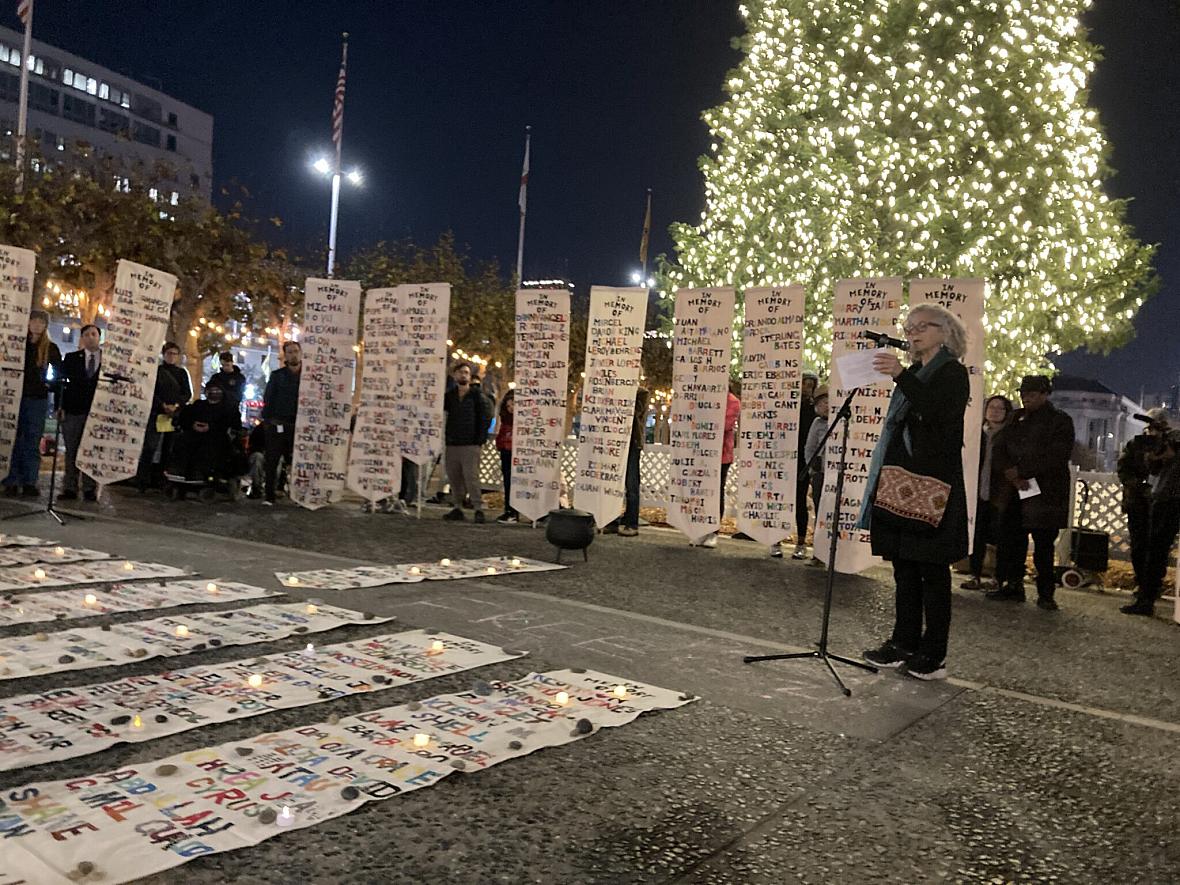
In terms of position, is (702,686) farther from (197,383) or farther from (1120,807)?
(197,383)

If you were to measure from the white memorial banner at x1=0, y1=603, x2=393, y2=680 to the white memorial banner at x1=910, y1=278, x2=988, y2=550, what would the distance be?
5.05 metres

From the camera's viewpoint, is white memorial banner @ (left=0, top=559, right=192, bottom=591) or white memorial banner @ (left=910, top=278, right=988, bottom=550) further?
white memorial banner @ (left=910, top=278, right=988, bottom=550)

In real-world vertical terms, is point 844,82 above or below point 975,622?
above

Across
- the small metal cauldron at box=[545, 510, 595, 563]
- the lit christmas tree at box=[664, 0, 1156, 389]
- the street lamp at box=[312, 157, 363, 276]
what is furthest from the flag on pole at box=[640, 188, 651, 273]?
the small metal cauldron at box=[545, 510, 595, 563]

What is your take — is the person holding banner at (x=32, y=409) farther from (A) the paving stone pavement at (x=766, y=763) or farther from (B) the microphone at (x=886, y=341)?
(B) the microphone at (x=886, y=341)

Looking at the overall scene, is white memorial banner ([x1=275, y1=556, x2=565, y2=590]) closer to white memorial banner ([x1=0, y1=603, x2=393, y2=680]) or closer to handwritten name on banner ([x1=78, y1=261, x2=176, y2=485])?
white memorial banner ([x1=0, y1=603, x2=393, y2=680])

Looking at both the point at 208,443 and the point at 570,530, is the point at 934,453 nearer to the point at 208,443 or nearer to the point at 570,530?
the point at 570,530

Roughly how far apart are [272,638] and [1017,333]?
45.9 feet

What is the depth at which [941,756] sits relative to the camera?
4.31 meters

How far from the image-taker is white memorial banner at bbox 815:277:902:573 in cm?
888

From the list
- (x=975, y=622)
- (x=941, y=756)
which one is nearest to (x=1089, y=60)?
(x=975, y=622)

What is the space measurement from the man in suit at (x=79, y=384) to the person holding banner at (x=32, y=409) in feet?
2.41

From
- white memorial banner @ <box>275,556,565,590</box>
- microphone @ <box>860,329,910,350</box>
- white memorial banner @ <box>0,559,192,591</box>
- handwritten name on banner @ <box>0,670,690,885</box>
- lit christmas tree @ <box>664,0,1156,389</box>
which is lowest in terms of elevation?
handwritten name on banner @ <box>0,670,690,885</box>

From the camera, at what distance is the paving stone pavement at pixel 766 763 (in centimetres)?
314
